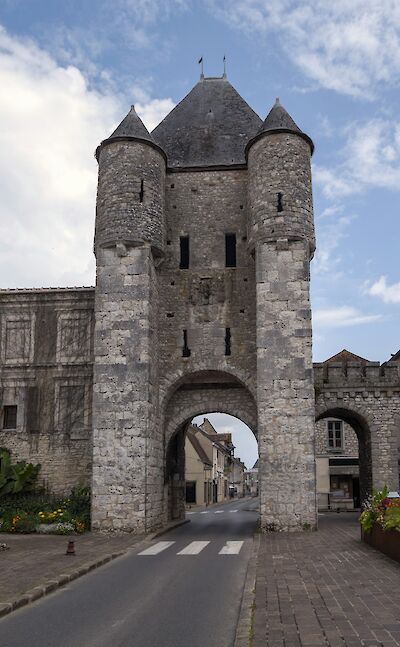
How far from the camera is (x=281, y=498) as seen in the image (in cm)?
1582

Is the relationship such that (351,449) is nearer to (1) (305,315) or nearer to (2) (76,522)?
(1) (305,315)

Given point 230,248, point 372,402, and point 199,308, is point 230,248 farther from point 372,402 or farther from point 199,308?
point 372,402

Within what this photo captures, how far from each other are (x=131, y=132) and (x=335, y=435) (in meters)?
18.7

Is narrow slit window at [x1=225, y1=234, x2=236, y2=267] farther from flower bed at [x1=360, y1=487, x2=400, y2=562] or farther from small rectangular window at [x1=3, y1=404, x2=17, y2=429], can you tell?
flower bed at [x1=360, y1=487, x2=400, y2=562]

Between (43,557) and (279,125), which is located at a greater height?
(279,125)

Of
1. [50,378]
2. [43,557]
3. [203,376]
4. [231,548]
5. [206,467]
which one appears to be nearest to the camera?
[43,557]

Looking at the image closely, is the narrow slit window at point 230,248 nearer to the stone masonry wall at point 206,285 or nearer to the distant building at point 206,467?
the stone masonry wall at point 206,285

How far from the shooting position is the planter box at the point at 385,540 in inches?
374

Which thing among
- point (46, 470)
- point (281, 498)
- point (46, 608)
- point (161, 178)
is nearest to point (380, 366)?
point (281, 498)

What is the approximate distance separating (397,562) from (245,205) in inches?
476

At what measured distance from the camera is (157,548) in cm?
1326

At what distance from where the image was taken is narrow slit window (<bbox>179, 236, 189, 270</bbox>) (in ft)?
62.8

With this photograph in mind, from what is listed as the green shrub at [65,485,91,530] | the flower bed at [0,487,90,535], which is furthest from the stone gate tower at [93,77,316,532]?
the flower bed at [0,487,90,535]

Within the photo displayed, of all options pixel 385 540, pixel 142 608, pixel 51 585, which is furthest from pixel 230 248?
pixel 142 608
